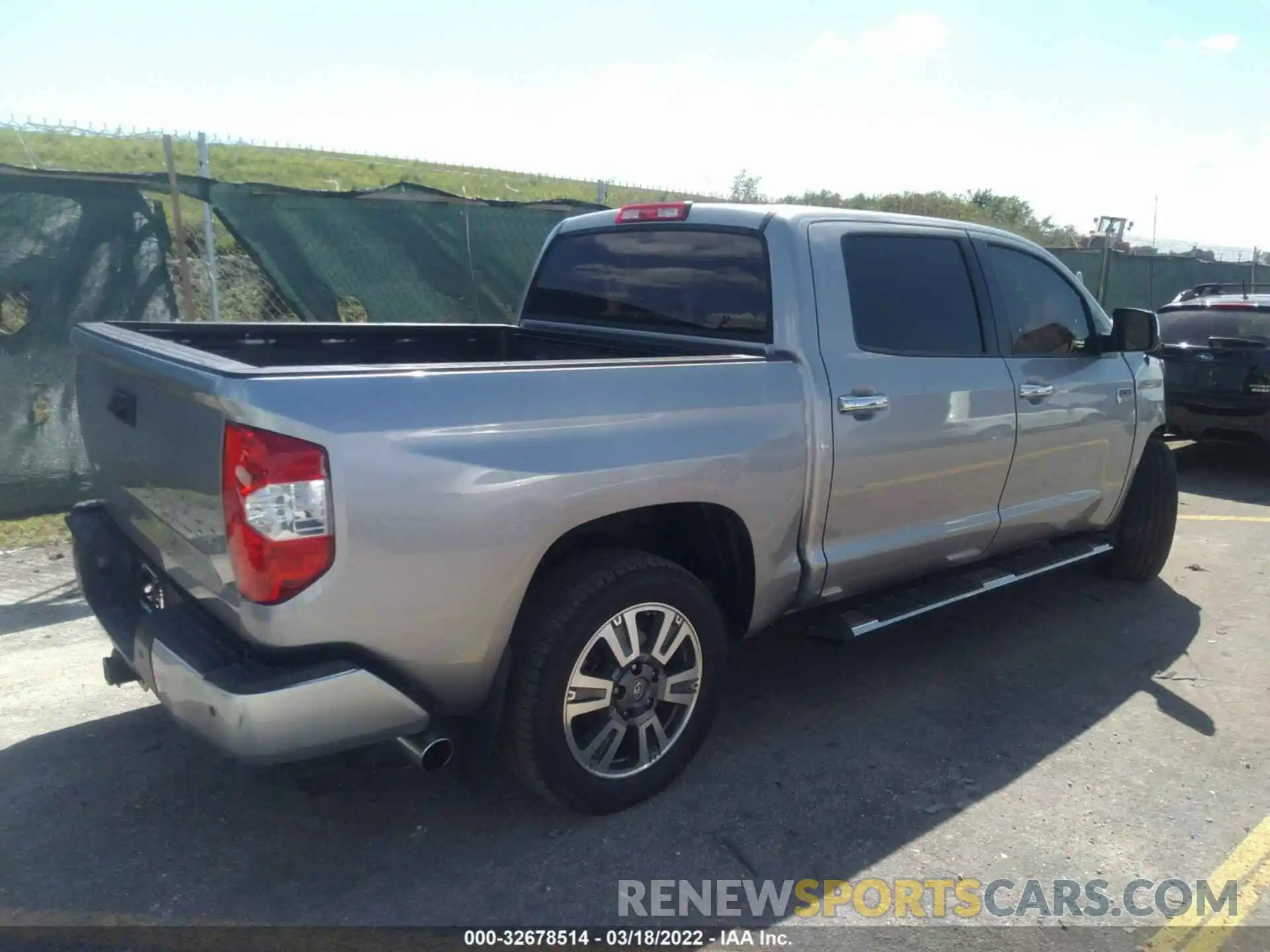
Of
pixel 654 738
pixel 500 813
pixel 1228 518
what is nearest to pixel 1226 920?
pixel 654 738

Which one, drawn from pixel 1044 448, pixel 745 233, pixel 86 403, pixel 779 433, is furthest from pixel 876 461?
pixel 86 403

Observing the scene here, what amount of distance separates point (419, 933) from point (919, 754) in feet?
6.29

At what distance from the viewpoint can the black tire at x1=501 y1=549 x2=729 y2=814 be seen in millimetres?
2852

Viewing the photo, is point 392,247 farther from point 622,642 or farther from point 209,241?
point 622,642

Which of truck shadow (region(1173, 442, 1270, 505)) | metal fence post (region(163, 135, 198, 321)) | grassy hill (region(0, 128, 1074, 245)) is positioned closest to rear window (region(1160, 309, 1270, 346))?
truck shadow (region(1173, 442, 1270, 505))

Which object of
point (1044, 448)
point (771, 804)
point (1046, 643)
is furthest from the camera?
point (1046, 643)

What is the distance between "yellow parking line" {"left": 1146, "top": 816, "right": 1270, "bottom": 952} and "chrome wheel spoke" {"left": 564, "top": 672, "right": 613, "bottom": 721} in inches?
64.7

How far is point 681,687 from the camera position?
10.7ft

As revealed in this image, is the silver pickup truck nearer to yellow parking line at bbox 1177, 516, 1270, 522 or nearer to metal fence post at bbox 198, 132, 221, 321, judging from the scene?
metal fence post at bbox 198, 132, 221, 321

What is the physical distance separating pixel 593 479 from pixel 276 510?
2.85ft

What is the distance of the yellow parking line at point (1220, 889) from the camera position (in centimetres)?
271

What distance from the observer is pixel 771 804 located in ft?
10.7

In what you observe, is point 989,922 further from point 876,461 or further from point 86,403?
point 86,403

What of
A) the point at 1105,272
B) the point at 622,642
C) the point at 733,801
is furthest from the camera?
the point at 1105,272
